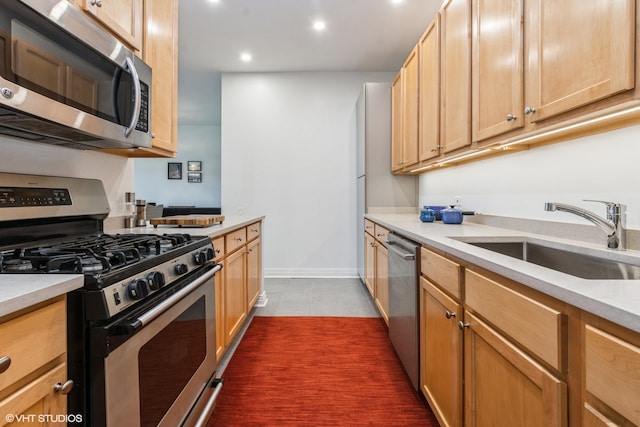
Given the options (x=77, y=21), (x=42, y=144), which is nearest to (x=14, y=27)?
(x=77, y=21)

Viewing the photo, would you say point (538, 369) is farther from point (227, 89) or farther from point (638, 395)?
point (227, 89)

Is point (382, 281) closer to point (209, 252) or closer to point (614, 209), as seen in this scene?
point (209, 252)

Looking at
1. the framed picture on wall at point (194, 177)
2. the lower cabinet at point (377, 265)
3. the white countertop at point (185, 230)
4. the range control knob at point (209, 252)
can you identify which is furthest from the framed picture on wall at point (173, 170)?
the range control knob at point (209, 252)

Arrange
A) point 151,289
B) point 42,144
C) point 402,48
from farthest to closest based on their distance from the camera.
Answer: point 402,48 → point 42,144 → point 151,289

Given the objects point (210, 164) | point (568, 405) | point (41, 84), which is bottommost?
point (568, 405)

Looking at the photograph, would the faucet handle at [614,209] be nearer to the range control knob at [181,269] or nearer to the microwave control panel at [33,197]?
the range control knob at [181,269]

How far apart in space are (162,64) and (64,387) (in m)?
1.74

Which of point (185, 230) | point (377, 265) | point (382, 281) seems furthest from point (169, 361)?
point (377, 265)

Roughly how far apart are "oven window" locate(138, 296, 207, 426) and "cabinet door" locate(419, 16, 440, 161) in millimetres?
1956

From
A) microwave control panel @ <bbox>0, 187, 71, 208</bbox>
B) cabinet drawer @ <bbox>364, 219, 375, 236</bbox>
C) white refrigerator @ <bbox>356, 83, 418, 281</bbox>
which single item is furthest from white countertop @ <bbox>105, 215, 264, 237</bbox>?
white refrigerator @ <bbox>356, 83, 418, 281</bbox>

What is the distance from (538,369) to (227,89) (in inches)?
182

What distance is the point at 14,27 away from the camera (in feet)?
3.15

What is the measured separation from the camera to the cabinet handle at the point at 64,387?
764mm

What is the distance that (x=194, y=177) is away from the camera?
8.25 m
